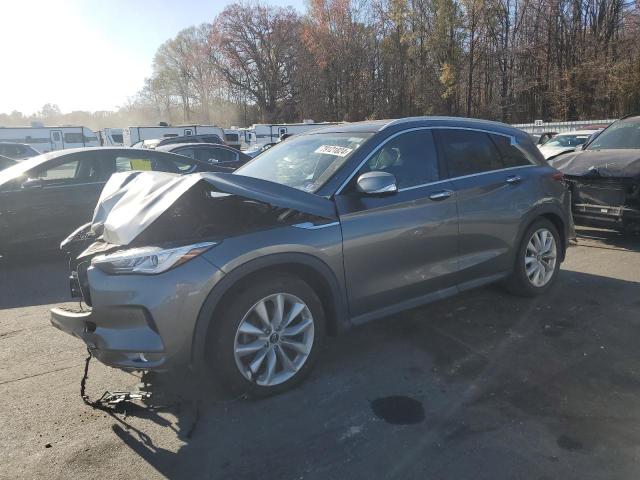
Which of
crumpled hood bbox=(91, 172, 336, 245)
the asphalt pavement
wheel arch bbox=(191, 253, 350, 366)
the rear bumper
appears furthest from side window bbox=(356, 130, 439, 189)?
the rear bumper

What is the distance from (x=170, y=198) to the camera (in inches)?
120

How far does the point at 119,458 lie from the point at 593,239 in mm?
7378

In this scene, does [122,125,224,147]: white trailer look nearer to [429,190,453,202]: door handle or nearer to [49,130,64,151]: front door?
[49,130,64,151]: front door

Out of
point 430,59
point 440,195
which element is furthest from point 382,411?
point 430,59

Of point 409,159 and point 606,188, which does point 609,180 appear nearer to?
point 606,188

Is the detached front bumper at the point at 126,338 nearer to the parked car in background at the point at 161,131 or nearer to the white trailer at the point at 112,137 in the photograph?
the parked car in background at the point at 161,131

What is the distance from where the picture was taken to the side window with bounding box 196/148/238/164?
12750 mm

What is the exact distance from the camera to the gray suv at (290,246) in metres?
2.88

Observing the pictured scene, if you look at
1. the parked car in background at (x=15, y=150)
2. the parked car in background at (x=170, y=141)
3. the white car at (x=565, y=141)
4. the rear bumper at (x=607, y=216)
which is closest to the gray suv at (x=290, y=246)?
the rear bumper at (x=607, y=216)

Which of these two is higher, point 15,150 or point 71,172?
point 15,150

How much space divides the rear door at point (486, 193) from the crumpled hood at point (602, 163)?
2838 mm

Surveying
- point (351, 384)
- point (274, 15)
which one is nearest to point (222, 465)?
point (351, 384)

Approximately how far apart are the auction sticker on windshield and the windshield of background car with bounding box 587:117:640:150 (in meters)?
5.92

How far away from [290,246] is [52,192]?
532 cm
